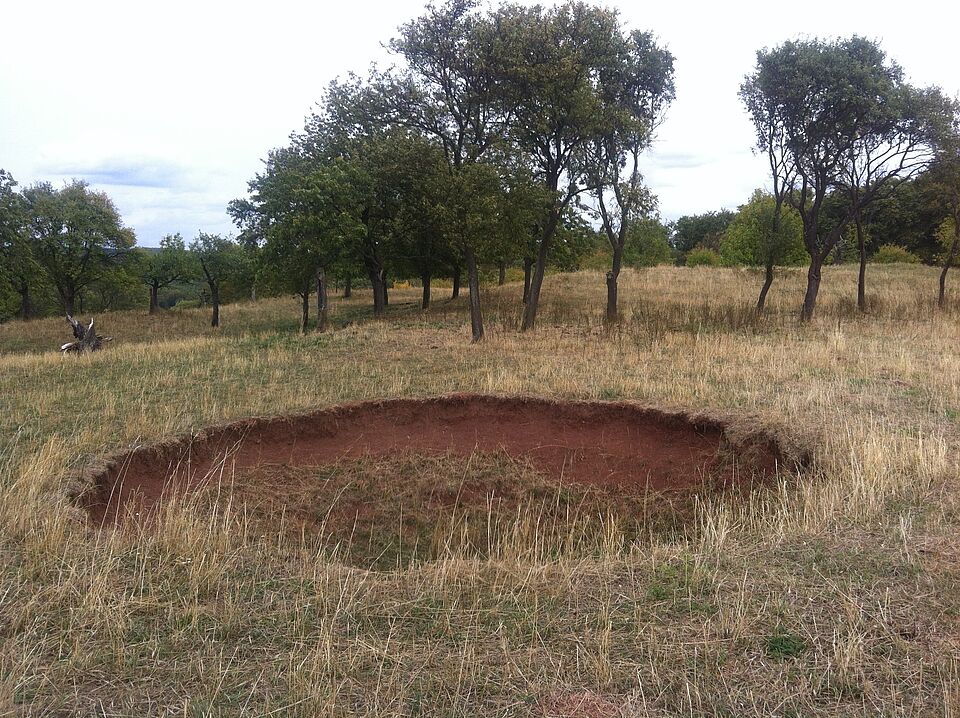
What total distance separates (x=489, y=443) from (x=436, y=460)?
1.03 metres

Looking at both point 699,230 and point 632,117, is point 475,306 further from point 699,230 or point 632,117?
point 699,230

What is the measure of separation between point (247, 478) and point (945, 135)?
67.4 feet

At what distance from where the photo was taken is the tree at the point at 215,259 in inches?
1396

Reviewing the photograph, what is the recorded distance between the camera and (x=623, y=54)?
18.2 meters

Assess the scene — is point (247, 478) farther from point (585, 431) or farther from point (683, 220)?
point (683, 220)

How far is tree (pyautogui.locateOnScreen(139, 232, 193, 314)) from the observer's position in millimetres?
40156

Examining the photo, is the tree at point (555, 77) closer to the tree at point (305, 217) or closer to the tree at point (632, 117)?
the tree at point (632, 117)

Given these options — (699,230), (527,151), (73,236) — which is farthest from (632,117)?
(699,230)

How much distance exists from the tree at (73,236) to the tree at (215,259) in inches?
215

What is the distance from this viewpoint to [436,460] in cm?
862

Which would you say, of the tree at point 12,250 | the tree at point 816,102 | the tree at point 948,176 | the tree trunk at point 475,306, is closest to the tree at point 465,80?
the tree trunk at point 475,306

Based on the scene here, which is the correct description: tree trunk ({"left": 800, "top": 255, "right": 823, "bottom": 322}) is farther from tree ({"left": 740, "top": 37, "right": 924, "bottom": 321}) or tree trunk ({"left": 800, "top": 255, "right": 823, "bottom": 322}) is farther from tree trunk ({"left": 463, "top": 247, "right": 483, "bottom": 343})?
tree trunk ({"left": 463, "top": 247, "right": 483, "bottom": 343})

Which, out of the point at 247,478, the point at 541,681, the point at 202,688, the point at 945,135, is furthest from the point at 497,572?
the point at 945,135

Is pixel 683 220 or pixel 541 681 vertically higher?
pixel 683 220
